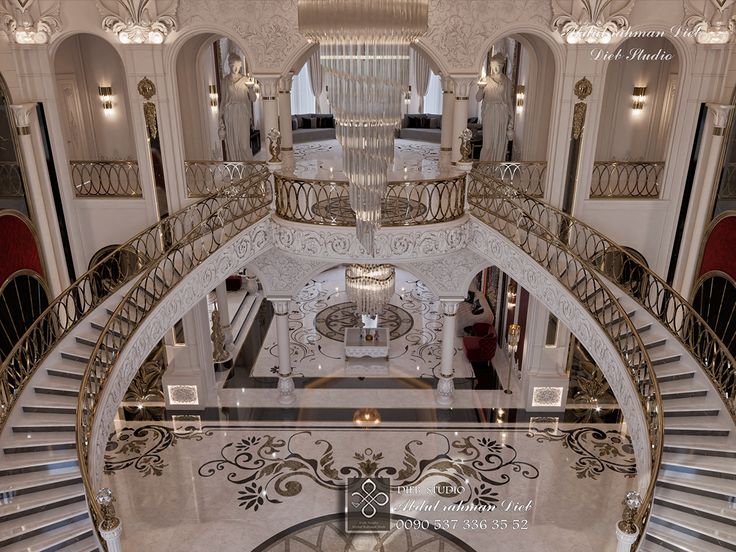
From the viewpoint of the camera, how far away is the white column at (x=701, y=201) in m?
7.51

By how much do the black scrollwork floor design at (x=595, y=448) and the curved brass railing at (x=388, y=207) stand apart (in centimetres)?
362

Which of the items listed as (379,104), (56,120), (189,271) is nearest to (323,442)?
(189,271)

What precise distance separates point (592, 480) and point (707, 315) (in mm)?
2630

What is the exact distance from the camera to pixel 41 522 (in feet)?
16.5

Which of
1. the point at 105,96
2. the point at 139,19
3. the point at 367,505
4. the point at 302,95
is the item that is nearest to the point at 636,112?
the point at 367,505

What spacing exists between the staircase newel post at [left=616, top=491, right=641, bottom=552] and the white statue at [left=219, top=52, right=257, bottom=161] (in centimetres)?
862

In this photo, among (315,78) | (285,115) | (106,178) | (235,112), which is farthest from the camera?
(315,78)

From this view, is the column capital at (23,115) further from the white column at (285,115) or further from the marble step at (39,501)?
the marble step at (39,501)

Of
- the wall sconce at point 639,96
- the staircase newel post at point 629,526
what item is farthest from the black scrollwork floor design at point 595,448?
the wall sconce at point 639,96

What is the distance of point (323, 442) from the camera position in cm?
858

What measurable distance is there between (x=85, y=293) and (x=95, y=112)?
3027 millimetres

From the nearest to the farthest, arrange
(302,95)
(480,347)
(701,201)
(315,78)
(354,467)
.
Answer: (701,201) < (354,467) < (480,347) < (315,78) < (302,95)

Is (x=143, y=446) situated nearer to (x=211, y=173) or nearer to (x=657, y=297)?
(x=211, y=173)

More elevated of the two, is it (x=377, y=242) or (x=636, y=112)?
(x=636, y=112)
